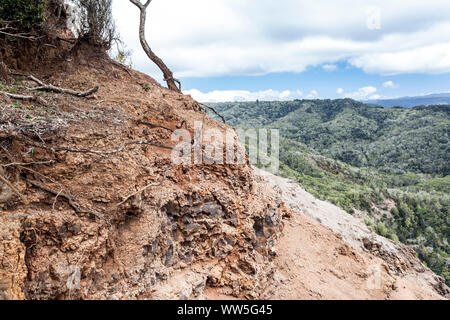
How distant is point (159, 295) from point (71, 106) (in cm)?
355

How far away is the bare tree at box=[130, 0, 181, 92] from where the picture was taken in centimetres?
738

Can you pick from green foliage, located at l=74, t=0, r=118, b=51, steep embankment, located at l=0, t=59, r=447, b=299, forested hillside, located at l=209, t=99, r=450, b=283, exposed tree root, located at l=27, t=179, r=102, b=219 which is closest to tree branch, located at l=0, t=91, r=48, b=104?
steep embankment, located at l=0, t=59, r=447, b=299

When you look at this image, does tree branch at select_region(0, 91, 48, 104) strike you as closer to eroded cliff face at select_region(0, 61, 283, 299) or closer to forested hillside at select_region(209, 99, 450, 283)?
eroded cliff face at select_region(0, 61, 283, 299)

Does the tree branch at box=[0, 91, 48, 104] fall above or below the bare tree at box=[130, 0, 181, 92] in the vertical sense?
below

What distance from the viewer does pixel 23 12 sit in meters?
4.98

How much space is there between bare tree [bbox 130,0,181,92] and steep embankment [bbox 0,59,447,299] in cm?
64

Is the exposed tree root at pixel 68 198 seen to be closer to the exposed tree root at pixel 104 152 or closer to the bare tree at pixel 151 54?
the exposed tree root at pixel 104 152

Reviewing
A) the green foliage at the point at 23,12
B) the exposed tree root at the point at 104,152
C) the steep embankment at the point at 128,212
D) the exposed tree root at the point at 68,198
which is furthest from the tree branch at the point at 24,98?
the exposed tree root at the point at 68,198

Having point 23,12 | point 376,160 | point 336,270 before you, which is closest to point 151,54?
point 23,12

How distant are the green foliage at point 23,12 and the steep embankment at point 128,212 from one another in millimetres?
934

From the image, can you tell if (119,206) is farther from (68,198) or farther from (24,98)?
(24,98)

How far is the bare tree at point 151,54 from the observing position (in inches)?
290

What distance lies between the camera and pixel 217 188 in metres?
5.62

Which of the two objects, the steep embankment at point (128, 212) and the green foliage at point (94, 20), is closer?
the steep embankment at point (128, 212)
